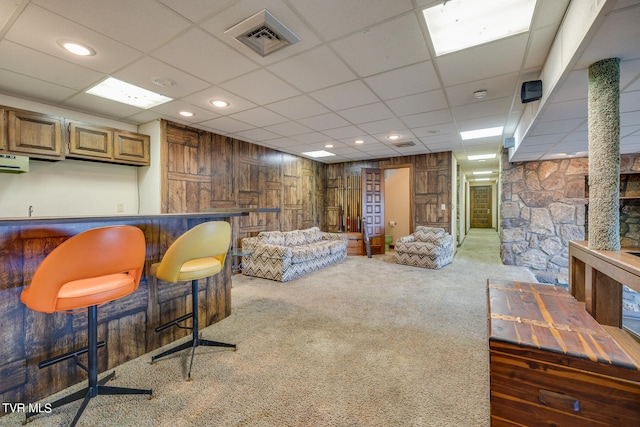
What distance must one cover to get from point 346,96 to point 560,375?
117 inches

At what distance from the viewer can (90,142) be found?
3.48 meters

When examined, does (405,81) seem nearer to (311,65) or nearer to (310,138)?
(311,65)

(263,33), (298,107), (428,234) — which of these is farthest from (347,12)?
(428,234)

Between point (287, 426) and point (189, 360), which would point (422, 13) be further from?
point (189, 360)

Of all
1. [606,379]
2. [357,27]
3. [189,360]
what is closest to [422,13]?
[357,27]

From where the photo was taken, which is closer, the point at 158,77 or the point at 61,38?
the point at 61,38

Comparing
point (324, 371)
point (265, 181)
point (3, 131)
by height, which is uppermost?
point (3, 131)

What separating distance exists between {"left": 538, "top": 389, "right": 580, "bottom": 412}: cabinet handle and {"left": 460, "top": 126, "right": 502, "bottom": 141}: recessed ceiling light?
4.22m

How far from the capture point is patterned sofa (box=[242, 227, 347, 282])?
444 centimetres

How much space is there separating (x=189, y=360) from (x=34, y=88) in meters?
3.27

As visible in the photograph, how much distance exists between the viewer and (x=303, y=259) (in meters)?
4.78

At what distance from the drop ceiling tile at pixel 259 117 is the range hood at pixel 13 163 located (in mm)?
Result: 2283

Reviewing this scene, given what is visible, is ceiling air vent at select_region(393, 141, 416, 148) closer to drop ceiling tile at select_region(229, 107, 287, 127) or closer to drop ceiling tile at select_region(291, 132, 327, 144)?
drop ceiling tile at select_region(291, 132, 327, 144)

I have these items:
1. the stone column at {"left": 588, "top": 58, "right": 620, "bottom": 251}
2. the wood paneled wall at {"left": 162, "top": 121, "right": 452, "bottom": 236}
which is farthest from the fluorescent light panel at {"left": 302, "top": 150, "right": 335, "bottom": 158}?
the stone column at {"left": 588, "top": 58, "right": 620, "bottom": 251}
